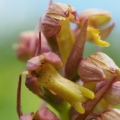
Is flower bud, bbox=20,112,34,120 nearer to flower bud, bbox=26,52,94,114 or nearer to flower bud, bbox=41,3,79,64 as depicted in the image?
flower bud, bbox=26,52,94,114

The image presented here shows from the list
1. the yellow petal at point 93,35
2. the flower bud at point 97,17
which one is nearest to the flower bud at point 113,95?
the yellow petal at point 93,35

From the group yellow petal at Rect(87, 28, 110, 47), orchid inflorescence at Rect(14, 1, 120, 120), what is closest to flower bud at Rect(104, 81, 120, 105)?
orchid inflorescence at Rect(14, 1, 120, 120)

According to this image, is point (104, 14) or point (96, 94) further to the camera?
point (104, 14)

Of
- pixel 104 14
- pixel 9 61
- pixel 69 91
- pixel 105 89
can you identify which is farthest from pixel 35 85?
pixel 9 61

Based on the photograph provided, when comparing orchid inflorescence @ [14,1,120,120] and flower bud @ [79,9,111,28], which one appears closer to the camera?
orchid inflorescence @ [14,1,120,120]

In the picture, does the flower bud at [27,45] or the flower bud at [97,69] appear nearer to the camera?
the flower bud at [97,69]

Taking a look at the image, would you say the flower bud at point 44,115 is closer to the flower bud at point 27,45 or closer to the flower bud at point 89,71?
the flower bud at point 89,71

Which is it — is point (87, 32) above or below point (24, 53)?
above

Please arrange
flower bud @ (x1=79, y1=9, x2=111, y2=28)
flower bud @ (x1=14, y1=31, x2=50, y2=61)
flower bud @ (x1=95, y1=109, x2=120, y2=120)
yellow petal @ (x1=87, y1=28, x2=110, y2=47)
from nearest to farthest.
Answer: flower bud @ (x1=95, y1=109, x2=120, y2=120) → yellow petal @ (x1=87, y1=28, x2=110, y2=47) → flower bud @ (x1=79, y1=9, x2=111, y2=28) → flower bud @ (x1=14, y1=31, x2=50, y2=61)

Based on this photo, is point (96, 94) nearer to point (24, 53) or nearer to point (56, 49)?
point (56, 49)
